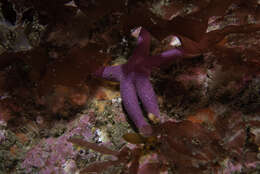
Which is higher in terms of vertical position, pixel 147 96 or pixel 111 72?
pixel 111 72

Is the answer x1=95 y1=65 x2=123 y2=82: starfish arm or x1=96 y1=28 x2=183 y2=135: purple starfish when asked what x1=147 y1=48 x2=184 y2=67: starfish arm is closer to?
x1=96 y1=28 x2=183 y2=135: purple starfish

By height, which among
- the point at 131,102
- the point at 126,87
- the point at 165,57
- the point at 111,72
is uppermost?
the point at 165,57

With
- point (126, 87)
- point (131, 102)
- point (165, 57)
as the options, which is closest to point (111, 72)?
point (126, 87)

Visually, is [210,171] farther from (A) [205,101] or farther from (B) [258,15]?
(B) [258,15]

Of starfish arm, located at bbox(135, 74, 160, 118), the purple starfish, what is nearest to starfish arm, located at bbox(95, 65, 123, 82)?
the purple starfish

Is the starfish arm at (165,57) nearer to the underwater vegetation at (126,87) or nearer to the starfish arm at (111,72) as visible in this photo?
the underwater vegetation at (126,87)

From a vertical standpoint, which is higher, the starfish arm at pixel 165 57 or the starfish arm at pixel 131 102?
the starfish arm at pixel 165 57

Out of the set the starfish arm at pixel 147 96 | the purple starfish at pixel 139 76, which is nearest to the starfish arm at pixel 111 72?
the purple starfish at pixel 139 76

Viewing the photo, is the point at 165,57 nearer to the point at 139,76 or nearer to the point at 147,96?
the point at 139,76
